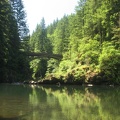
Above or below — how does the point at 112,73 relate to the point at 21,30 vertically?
below

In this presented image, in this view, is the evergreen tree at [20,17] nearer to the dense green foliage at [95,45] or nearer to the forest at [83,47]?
the forest at [83,47]

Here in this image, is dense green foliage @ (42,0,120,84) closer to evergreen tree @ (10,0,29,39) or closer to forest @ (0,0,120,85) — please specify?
forest @ (0,0,120,85)

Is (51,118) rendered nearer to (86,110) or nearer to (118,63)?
(86,110)

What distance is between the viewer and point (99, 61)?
42562mm

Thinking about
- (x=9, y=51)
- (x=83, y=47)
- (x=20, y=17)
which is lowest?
(x=9, y=51)

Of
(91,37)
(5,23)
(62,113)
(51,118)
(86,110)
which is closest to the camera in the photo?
(51,118)

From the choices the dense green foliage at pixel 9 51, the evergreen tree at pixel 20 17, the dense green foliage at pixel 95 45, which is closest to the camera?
the dense green foliage at pixel 95 45

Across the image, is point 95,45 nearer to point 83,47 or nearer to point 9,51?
point 83,47

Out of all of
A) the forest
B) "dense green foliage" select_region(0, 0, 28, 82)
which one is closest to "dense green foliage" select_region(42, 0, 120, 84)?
the forest

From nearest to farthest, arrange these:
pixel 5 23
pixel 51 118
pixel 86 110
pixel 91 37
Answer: pixel 51 118 → pixel 86 110 → pixel 5 23 → pixel 91 37

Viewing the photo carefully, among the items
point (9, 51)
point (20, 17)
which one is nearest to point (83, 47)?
point (9, 51)

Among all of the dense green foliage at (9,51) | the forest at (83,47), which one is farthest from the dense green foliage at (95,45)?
the dense green foliage at (9,51)

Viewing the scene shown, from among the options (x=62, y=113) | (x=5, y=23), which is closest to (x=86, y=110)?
(x=62, y=113)

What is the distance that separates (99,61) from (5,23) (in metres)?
16.4
